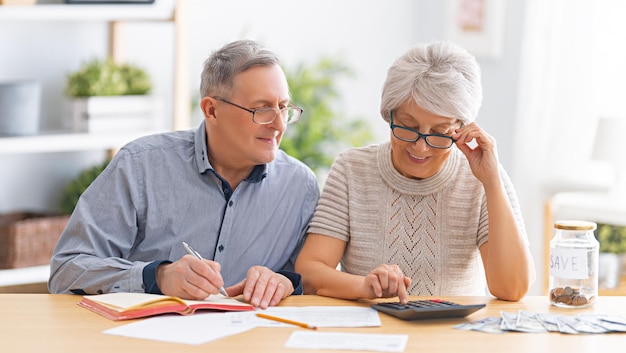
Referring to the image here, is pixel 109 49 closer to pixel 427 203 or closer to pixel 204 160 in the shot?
pixel 204 160

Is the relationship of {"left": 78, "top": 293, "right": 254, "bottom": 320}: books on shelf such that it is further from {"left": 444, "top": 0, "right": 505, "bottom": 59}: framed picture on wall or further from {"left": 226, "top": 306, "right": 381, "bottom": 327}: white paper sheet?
{"left": 444, "top": 0, "right": 505, "bottom": 59}: framed picture on wall

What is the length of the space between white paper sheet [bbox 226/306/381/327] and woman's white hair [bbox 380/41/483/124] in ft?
1.79

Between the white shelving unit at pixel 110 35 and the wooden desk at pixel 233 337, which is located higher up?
the white shelving unit at pixel 110 35

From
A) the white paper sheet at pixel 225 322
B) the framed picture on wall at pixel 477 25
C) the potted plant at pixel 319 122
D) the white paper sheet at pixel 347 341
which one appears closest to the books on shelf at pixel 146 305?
the white paper sheet at pixel 225 322

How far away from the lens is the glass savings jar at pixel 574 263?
211 cm

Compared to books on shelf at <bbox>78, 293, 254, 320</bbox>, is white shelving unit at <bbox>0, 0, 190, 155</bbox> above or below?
above

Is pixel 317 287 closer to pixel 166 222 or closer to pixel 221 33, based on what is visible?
pixel 166 222

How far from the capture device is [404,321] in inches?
79.0

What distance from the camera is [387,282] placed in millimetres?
2141

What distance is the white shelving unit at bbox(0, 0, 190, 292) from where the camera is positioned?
3.52 metres

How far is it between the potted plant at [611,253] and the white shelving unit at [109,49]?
6.41ft

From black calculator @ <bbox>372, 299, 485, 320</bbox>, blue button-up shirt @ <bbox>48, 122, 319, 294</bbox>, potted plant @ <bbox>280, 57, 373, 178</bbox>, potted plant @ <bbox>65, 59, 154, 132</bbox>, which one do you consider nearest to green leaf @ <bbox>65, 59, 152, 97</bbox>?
potted plant @ <bbox>65, 59, 154, 132</bbox>

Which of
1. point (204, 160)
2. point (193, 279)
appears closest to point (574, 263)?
point (193, 279)

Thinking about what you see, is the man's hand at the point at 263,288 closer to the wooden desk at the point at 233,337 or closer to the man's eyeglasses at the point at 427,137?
the wooden desk at the point at 233,337
